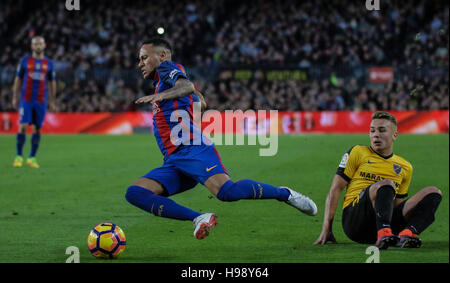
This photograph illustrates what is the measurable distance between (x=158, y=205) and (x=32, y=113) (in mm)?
8900

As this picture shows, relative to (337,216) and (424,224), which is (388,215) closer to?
(424,224)

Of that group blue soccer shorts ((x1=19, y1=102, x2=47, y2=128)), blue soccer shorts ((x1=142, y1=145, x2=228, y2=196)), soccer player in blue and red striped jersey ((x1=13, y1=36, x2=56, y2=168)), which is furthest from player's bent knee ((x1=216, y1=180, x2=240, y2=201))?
blue soccer shorts ((x1=19, y1=102, x2=47, y2=128))

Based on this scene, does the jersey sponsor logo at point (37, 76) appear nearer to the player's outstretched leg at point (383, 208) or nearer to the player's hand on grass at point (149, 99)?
the player's hand on grass at point (149, 99)

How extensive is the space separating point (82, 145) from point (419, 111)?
13.0 metres

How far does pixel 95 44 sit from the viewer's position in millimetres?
32719

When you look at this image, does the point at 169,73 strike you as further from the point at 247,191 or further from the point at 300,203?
the point at 300,203

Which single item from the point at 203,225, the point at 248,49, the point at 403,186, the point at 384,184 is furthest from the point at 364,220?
the point at 248,49

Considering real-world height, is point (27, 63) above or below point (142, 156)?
above

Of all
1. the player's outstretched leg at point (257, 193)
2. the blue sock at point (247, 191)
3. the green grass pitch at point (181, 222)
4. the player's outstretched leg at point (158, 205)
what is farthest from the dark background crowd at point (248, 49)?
the player's outstretched leg at point (158, 205)

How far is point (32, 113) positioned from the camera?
14148mm

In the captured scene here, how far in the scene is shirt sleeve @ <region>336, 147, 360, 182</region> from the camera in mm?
6164

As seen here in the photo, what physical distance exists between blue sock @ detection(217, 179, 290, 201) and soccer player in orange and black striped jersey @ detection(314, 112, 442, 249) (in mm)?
447

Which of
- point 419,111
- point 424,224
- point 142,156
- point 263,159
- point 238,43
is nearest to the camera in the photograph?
point 424,224
